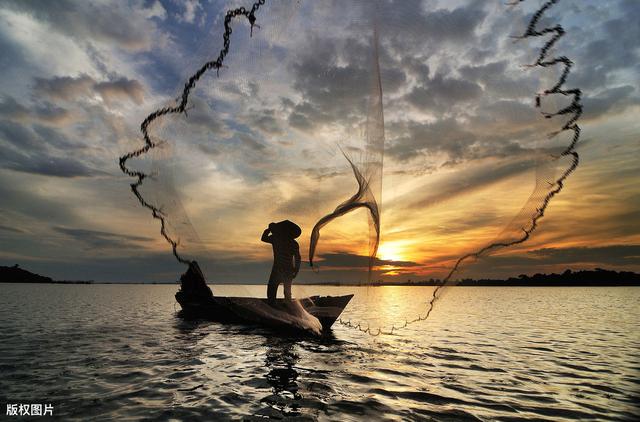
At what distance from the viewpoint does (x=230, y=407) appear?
21.8 feet

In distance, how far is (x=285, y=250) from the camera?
1163 cm

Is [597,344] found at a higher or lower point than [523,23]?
lower

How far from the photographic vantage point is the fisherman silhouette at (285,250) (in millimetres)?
11430

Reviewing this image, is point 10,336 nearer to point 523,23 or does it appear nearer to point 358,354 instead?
point 358,354

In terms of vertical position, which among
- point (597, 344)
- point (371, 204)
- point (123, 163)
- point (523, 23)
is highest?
point (523, 23)

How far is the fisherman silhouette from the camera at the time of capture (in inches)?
450

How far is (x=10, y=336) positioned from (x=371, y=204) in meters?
16.8

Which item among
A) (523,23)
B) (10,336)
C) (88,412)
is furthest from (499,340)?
(10,336)

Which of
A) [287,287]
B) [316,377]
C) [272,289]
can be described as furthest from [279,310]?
[316,377]

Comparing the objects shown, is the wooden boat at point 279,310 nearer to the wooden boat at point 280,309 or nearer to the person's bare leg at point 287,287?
the wooden boat at point 280,309

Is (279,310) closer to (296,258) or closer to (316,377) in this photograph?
(296,258)

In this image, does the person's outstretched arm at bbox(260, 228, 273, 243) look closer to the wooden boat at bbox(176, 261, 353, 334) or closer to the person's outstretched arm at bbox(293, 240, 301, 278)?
the person's outstretched arm at bbox(293, 240, 301, 278)

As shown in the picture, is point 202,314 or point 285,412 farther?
point 202,314

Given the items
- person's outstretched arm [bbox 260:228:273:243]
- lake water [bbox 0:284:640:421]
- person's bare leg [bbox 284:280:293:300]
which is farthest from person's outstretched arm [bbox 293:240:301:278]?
person's outstretched arm [bbox 260:228:273:243]
